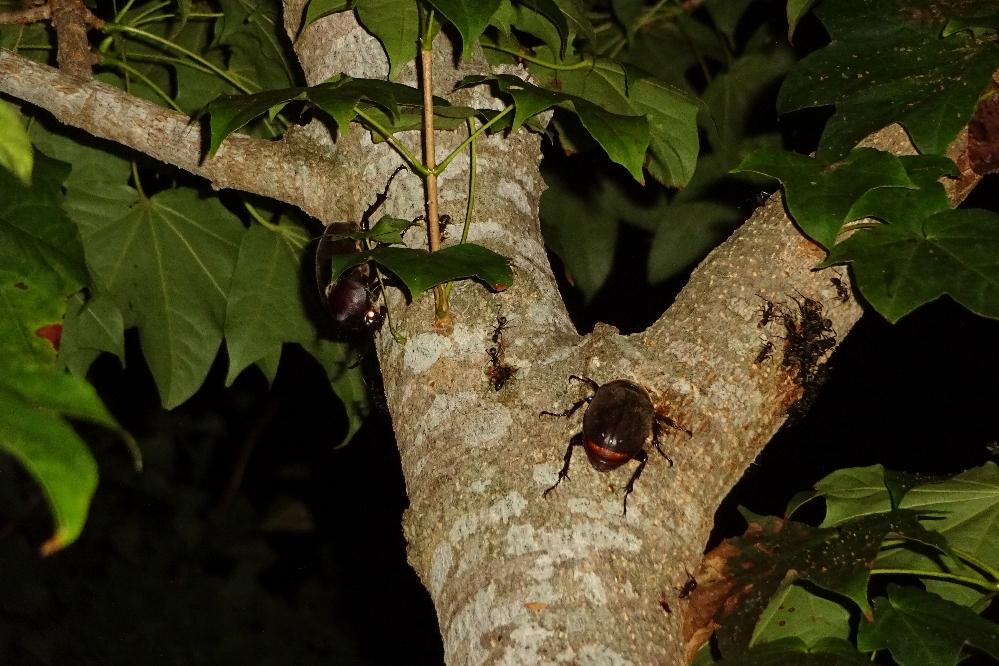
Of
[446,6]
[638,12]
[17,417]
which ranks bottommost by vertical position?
[17,417]

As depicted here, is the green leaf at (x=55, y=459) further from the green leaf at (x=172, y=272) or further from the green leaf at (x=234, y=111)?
the green leaf at (x=172, y=272)

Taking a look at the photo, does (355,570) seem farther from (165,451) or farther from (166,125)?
(166,125)

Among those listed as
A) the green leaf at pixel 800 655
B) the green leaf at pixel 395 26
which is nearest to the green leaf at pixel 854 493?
the green leaf at pixel 800 655

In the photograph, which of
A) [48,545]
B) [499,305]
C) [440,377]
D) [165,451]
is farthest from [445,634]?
[165,451]

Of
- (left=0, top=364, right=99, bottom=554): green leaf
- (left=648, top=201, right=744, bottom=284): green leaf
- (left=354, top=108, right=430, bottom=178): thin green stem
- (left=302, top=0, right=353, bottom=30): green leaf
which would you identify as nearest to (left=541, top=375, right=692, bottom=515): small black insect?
(left=354, top=108, right=430, bottom=178): thin green stem

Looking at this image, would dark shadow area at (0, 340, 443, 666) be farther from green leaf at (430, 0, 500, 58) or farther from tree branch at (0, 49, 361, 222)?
green leaf at (430, 0, 500, 58)

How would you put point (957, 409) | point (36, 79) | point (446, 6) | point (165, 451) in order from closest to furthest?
point (446, 6), point (36, 79), point (957, 409), point (165, 451)
